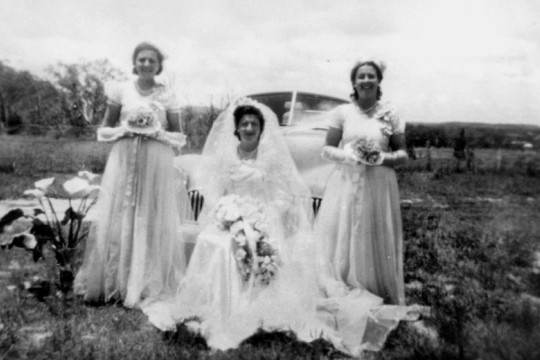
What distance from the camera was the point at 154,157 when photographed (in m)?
5.00

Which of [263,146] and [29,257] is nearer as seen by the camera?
[263,146]

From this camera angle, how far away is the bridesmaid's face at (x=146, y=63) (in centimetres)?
487

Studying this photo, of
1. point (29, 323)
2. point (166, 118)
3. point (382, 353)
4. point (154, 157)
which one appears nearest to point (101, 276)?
point (29, 323)

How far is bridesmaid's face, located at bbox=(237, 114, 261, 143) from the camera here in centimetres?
479

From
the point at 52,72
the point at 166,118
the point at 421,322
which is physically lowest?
the point at 421,322

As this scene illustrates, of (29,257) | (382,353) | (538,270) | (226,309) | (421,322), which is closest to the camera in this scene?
(538,270)

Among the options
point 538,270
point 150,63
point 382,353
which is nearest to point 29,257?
point 150,63

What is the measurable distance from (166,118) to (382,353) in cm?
295

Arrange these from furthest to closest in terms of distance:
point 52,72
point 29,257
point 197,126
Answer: point 52,72
point 197,126
point 29,257

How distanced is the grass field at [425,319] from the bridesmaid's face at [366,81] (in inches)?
63.8

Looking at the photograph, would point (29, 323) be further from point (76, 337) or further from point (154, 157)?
point (154, 157)

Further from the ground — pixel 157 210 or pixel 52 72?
pixel 52 72

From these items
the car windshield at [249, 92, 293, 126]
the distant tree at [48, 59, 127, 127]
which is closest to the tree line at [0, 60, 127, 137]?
the distant tree at [48, 59, 127, 127]

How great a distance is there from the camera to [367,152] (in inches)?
183
